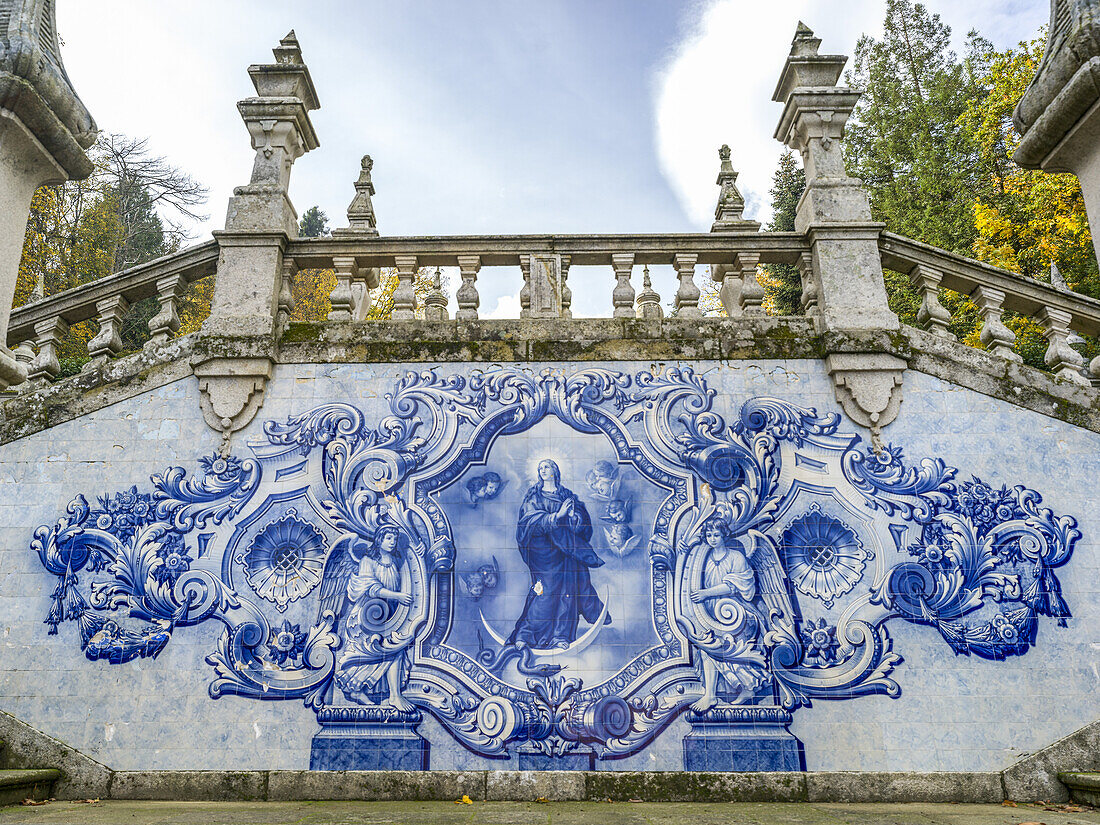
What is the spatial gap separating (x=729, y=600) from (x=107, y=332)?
598 cm

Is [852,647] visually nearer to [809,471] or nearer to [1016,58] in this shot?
[809,471]

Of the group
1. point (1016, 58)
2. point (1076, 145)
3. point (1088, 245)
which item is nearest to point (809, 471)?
point (1076, 145)

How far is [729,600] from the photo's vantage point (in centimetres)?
561

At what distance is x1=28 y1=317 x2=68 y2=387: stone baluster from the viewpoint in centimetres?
654

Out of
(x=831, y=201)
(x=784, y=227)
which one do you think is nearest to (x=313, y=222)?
(x=784, y=227)

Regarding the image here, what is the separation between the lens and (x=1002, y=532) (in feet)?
18.8

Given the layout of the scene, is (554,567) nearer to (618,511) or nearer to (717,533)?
(618,511)

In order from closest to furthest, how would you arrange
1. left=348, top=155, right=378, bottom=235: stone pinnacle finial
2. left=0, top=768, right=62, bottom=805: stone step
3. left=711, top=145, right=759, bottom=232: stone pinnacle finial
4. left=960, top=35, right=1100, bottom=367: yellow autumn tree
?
left=0, top=768, right=62, bottom=805: stone step → left=711, top=145, right=759, bottom=232: stone pinnacle finial → left=348, top=155, right=378, bottom=235: stone pinnacle finial → left=960, top=35, right=1100, bottom=367: yellow autumn tree

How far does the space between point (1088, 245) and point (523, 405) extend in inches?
597

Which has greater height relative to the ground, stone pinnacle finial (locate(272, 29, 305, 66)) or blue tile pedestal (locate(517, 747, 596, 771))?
stone pinnacle finial (locate(272, 29, 305, 66))

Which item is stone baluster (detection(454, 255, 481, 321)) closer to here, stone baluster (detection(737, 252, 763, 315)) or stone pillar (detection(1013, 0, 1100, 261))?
stone baluster (detection(737, 252, 763, 315))

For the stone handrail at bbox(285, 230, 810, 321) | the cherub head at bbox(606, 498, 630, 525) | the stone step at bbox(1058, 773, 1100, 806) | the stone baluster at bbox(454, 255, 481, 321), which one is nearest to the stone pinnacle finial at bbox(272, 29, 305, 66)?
the stone handrail at bbox(285, 230, 810, 321)

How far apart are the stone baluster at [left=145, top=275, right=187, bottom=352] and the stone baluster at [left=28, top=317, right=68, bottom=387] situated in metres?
0.86

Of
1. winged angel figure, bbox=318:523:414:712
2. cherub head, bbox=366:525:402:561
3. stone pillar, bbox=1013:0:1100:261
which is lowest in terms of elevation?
winged angel figure, bbox=318:523:414:712
